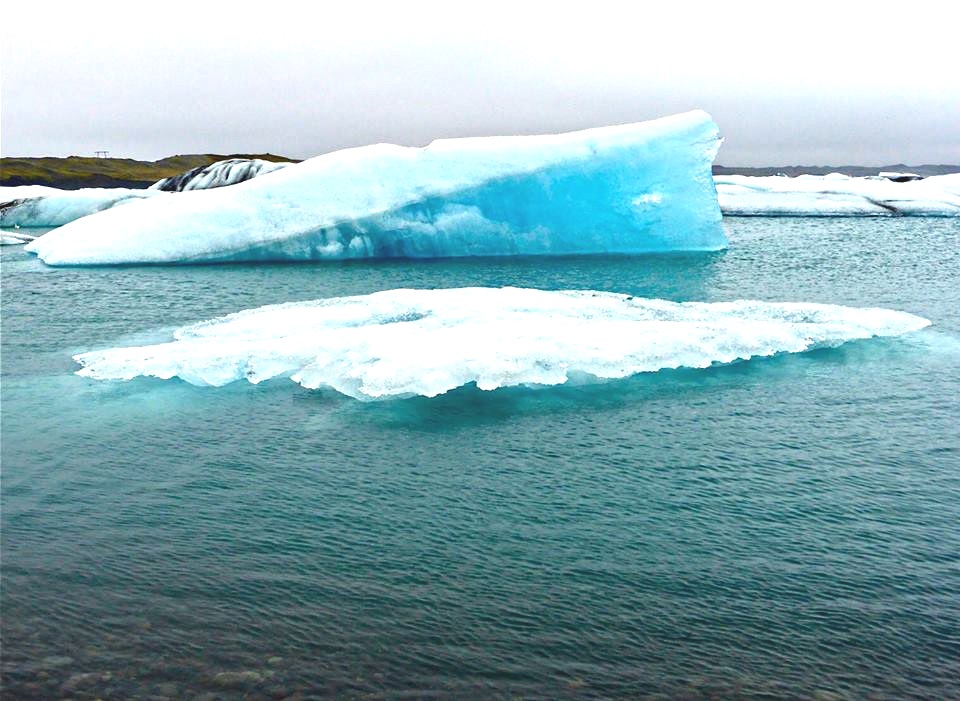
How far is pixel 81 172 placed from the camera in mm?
66688

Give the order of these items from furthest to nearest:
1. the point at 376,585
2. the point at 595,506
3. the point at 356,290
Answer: the point at 356,290 → the point at 595,506 → the point at 376,585

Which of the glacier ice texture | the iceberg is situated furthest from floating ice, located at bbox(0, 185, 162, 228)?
the iceberg

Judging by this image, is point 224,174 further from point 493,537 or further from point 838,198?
point 493,537

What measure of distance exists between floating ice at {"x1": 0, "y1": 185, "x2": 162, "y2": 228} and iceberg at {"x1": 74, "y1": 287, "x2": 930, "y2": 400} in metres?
30.2

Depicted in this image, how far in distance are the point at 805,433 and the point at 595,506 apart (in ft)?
9.09

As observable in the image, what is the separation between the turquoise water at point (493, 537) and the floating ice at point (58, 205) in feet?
105

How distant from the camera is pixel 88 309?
50.7 ft

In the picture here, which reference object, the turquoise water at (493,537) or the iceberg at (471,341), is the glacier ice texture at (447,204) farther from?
the turquoise water at (493,537)

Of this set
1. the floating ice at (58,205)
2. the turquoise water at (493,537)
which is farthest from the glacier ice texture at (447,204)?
the floating ice at (58,205)

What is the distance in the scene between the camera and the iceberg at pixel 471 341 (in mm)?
9367

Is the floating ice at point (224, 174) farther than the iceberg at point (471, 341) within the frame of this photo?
Yes

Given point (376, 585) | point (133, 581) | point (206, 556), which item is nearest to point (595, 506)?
point (376, 585)

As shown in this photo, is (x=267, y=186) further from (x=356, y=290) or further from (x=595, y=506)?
(x=595, y=506)

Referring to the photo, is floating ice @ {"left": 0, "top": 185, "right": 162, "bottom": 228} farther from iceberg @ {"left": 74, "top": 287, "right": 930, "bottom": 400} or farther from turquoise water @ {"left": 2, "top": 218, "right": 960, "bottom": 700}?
turquoise water @ {"left": 2, "top": 218, "right": 960, "bottom": 700}
